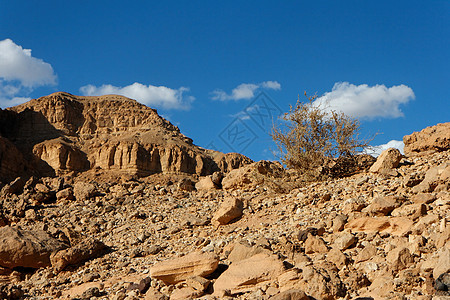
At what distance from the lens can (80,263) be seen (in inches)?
352

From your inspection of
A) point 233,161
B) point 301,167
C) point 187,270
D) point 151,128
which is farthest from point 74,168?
point 187,270

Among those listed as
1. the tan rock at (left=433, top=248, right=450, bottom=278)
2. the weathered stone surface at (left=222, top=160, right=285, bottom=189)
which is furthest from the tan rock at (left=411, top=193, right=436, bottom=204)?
the weathered stone surface at (left=222, top=160, right=285, bottom=189)

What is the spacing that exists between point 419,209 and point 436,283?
6.96ft

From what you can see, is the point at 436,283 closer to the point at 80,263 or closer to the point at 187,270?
the point at 187,270

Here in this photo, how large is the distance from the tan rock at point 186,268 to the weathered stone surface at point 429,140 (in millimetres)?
7945

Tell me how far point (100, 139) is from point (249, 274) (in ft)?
195

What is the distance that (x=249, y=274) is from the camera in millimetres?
5770

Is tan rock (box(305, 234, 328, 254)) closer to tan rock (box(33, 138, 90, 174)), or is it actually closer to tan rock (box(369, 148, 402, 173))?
tan rock (box(369, 148, 402, 173))

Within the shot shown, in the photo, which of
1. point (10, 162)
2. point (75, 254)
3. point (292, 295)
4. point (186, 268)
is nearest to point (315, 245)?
point (292, 295)

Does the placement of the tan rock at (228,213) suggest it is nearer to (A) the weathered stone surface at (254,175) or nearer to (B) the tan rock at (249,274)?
(A) the weathered stone surface at (254,175)

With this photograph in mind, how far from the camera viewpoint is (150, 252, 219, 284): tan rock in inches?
245

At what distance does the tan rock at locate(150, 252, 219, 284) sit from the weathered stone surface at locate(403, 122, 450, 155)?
7.94m

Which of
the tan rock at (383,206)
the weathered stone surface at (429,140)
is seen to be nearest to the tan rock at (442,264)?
the tan rock at (383,206)

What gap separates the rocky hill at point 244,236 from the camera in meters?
5.45
